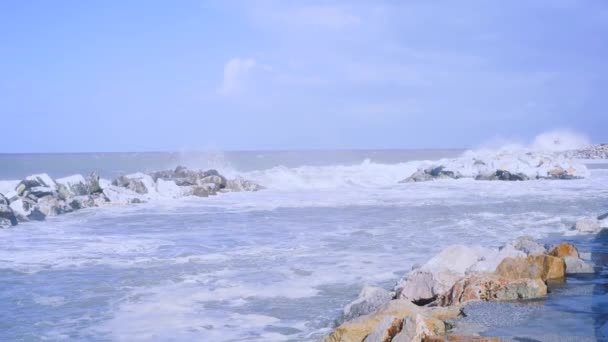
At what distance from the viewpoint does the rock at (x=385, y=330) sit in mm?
5703

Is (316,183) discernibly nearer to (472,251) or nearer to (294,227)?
(294,227)

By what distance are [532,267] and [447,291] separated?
4.57 feet

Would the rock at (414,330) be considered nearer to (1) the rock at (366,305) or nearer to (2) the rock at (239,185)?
(1) the rock at (366,305)

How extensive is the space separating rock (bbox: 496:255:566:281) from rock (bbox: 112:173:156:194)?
1894 cm

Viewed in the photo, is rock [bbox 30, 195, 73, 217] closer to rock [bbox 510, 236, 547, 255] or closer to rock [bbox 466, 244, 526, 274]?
rock [bbox 510, 236, 547, 255]

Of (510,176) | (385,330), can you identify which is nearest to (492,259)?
(385,330)

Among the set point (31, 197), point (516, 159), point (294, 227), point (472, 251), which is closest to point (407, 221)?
point (294, 227)

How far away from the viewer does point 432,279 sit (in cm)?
763

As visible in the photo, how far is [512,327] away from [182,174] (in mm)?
25003

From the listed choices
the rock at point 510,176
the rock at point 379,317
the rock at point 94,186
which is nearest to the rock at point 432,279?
the rock at point 379,317

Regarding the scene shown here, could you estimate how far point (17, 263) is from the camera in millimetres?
11039

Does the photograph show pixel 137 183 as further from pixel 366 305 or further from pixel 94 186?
pixel 366 305

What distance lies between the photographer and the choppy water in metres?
7.21

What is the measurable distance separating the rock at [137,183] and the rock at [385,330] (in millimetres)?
20226
